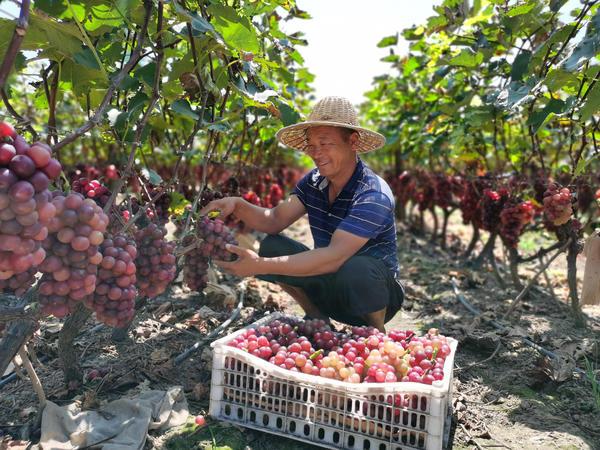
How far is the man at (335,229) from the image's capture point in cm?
273

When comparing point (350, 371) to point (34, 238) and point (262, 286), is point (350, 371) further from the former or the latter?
point (262, 286)

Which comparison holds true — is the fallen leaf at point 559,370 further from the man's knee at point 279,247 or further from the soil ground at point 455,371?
the man's knee at point 279,247

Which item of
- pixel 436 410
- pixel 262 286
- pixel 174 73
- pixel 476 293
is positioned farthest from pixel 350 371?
pixel 476 293

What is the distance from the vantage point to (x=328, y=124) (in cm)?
287

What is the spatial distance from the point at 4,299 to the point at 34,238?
0.54 metres

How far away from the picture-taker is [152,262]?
81.3 inches

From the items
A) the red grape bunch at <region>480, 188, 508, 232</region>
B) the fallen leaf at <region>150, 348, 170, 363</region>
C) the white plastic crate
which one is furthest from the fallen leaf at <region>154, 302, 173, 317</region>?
the red grape bunch at <region>480, 188, 508, 232</region>

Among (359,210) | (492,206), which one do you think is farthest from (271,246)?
(492,206)

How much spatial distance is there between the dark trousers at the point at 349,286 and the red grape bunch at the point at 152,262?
1141mm

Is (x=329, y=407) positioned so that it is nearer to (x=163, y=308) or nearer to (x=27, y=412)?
(x=27, y=412)

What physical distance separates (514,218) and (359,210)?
2.12 meters

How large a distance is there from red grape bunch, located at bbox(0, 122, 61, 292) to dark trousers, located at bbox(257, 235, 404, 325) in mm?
1747

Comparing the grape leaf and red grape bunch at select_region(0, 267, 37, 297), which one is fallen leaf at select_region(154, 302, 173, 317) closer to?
red grape bunch at select_region(0, 267, 37, 297)

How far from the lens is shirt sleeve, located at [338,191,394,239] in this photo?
2.74 metres
